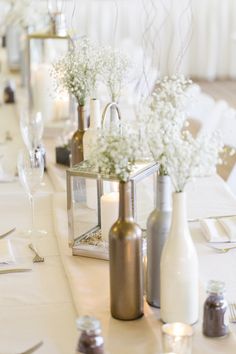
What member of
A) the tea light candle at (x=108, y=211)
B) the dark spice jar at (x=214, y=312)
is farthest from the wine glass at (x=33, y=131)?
the dark spice jar at (x=214, y=312)

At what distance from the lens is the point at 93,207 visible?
6.72 feet

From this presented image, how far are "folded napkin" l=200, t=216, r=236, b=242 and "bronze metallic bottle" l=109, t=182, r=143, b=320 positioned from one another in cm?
57

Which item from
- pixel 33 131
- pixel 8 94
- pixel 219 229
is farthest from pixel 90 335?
pixel 8 94

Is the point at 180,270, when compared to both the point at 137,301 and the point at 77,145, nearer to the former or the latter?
the point at 137,301

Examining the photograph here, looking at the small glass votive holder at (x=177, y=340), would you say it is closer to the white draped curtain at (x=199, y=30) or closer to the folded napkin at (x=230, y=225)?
the folded napkin at (x=230, y=225)

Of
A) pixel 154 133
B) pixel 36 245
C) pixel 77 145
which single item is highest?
pixel 154 133

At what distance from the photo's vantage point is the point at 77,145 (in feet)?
7.64

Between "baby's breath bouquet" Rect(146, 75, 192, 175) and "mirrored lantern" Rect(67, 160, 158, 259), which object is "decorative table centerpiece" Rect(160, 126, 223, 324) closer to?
"baby's breath bouquet" Rect(146, 75, 192, 175)

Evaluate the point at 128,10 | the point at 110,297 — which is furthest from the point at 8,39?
the point at 110,297

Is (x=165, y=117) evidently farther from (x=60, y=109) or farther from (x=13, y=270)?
(x=60, y=109)

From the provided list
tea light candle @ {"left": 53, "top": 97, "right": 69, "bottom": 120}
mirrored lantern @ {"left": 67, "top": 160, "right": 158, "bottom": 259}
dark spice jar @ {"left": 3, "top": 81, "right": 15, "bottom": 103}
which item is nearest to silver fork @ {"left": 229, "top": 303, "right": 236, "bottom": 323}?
mirrored lantern @ {"left": 67, "top": 160, "right": 158, "bottom": 259}

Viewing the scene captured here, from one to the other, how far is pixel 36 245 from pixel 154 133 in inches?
31.0

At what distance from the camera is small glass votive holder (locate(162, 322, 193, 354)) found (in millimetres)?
1354

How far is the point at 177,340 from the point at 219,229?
2.62 feet
